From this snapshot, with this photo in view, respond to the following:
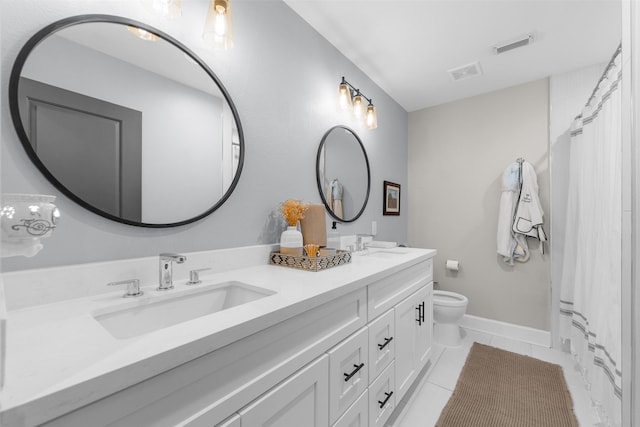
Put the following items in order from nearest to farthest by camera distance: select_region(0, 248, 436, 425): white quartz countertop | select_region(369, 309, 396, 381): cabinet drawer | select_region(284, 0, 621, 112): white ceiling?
1. select_region(0, 248, 436, 425): white quartz countertop
2. select_region(369, 309, 396, 381): cabinet drawer
3. select_region(284, 0, 621, 112): white ceiling

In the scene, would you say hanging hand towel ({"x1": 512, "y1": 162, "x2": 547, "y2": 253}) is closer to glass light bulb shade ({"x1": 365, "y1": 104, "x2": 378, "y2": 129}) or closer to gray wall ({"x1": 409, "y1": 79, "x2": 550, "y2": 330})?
gray wall ({"x1": 409, "y1": 79, "x2": 550, "y2": 330})

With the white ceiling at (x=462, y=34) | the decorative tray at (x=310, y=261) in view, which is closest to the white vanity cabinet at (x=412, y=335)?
the decorative tray at (x=310, y=261)

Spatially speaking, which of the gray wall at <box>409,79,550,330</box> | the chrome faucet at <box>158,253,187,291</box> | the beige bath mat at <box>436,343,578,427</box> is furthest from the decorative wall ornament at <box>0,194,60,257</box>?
the gray wall at <box>409,79,550,330</box>

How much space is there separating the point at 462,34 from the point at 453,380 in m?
2.34

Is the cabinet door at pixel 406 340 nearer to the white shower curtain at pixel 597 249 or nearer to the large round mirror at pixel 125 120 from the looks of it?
the white shower curtain at pixel 597 249

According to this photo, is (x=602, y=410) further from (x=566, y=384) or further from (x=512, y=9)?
(x=512, y=9)

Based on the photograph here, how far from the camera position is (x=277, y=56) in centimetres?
152

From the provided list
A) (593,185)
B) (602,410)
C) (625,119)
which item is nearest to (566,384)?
(602,410)

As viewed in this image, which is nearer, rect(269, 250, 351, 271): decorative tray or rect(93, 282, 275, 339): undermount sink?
rect(93, 282, 275, 339): undermount sink

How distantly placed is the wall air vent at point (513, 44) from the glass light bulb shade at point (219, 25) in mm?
1923

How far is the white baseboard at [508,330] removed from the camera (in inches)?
94.1

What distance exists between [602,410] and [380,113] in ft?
8.05

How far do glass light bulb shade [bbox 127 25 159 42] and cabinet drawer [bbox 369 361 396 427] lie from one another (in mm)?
1631

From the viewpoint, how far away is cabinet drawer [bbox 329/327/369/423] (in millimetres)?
951
